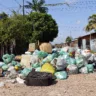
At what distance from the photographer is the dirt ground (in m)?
6.95

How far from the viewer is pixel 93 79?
873 centimetres

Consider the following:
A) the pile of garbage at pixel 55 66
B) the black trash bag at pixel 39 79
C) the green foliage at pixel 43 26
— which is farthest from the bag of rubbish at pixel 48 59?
the green foliage at pixel 43 26

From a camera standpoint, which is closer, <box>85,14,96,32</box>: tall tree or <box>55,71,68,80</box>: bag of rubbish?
<box>55,71,68,80</box>: bag of rubbish

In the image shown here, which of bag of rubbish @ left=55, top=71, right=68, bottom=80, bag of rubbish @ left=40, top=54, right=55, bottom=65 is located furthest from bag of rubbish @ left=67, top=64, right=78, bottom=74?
bag of rubbish @ left=40, top=54, right=55, bottom=65

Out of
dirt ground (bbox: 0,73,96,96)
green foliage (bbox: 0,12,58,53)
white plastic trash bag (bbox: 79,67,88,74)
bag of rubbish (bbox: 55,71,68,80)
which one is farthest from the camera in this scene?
green foliage (bbox: 0,12,58,53)

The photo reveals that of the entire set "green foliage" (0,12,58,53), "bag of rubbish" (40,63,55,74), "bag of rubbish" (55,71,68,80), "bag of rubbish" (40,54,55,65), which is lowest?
"bag of rubbish" (55,71,68,80)

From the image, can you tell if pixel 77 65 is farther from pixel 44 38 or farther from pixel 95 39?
pixel 44 38

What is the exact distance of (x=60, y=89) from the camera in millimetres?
7410

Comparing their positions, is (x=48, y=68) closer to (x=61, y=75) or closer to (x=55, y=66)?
(x=55, y=66)

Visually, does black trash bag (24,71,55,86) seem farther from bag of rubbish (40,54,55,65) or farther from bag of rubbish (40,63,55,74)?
bag of rubbish (40,54,55,65)

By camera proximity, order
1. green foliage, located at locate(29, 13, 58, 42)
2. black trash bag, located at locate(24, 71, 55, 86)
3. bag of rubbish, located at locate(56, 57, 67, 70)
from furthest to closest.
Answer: green foliage, located at locate(29, 13, 58, 42)
bag of rubbish, located at locate(56, 57, 67, 70)
black trash bag, located at locate(24, 71, 55, 86)

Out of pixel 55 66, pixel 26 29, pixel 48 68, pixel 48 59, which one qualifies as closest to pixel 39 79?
pixel 48 68

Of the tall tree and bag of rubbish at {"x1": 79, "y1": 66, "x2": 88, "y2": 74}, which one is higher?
the tall tree

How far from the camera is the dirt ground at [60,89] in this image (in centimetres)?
695
